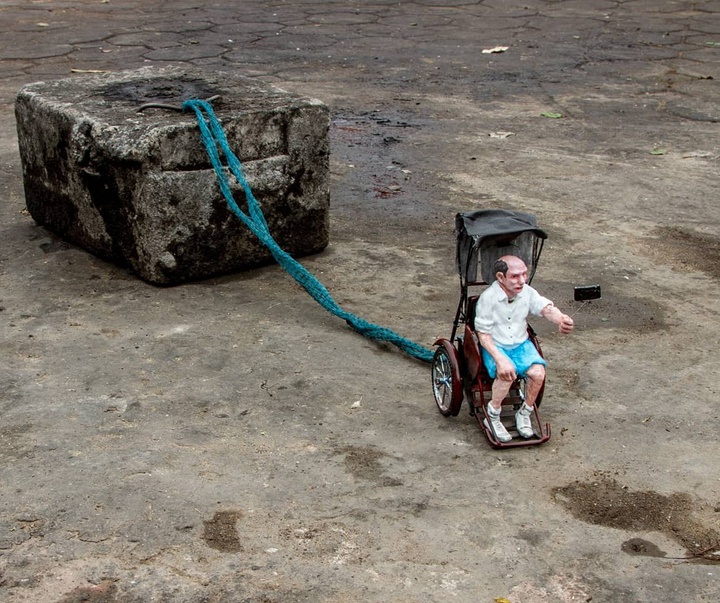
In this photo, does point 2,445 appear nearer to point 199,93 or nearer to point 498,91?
point 199,93

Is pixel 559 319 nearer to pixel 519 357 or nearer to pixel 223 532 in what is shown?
pixel 519 357

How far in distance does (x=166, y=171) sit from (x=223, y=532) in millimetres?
2060

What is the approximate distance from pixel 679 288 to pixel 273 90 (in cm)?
225

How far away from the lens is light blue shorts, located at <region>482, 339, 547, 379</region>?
3463 mm

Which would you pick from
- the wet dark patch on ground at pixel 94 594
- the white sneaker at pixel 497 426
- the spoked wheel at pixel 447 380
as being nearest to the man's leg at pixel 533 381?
the white sneaker at pixel 497 426

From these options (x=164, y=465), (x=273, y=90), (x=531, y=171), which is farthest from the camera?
(x=531, y=171)

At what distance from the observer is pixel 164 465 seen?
3.32 m

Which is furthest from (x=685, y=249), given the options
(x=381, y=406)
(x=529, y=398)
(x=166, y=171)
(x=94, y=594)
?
(x=94, y=594)

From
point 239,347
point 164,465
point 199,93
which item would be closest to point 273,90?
point 199,93

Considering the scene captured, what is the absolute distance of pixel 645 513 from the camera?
3.10 metres

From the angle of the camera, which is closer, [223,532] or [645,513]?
[223,532]

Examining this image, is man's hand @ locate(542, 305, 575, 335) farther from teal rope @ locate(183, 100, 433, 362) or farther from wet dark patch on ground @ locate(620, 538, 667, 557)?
teal rope @ locate(183, 100, 433, 362)

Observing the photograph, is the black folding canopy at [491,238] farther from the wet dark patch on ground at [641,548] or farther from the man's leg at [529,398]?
the wet dark patch on ground at [641,548]

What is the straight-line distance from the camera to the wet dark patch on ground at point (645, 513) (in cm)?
294
